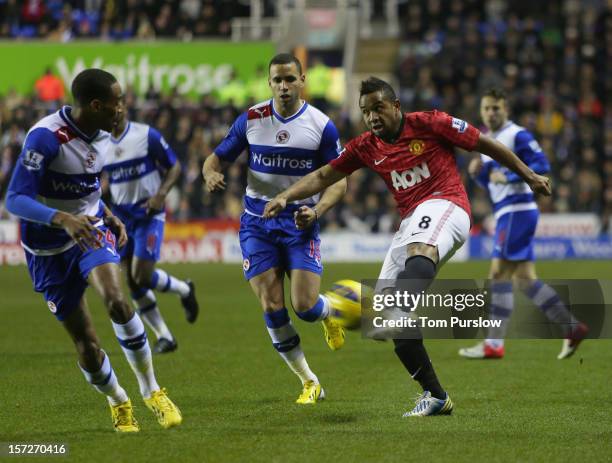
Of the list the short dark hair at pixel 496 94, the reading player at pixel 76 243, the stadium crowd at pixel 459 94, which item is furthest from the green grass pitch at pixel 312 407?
the stadium crowd at pixel 459 94

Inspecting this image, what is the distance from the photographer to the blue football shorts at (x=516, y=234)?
11398 mm

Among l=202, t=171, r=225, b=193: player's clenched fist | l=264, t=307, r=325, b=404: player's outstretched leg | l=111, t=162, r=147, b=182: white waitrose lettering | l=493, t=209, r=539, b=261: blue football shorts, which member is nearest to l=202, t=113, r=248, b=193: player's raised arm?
l=202, t=171, r=225, b=193: player's clenched fist

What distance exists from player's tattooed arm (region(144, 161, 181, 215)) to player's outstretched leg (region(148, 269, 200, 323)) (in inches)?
37.5

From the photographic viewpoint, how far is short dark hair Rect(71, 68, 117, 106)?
6996 mm

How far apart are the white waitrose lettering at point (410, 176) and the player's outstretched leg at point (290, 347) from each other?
150cm

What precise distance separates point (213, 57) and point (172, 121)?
305cm

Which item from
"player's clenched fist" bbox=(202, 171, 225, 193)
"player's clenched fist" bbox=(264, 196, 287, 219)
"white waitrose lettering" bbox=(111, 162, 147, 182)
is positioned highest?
"player's clenched fist" bbox=(264, 196, 287, 219)

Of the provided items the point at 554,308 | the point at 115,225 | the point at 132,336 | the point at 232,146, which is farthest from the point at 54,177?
the point at 554,308

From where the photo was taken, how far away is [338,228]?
27.3 m

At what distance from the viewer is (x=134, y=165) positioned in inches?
460

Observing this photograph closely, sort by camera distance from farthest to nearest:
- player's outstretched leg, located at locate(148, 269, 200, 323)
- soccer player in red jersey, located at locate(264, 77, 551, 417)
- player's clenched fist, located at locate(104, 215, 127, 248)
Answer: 1. player's outstretched leg, located at locate(148, 269, 200, 323)
2. player's clenched fist, located at locate(104, 215, 127, 248)
3. soccer player in red jersey, located at locate(264, 77, 551, 417)

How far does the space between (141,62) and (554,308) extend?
2068 centimetres

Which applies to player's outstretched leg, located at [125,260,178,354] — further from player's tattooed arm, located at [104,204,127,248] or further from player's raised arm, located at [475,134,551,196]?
player's raised arm, located at [475,134,551,196]

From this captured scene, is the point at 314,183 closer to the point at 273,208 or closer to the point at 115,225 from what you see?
the point at 273,208
